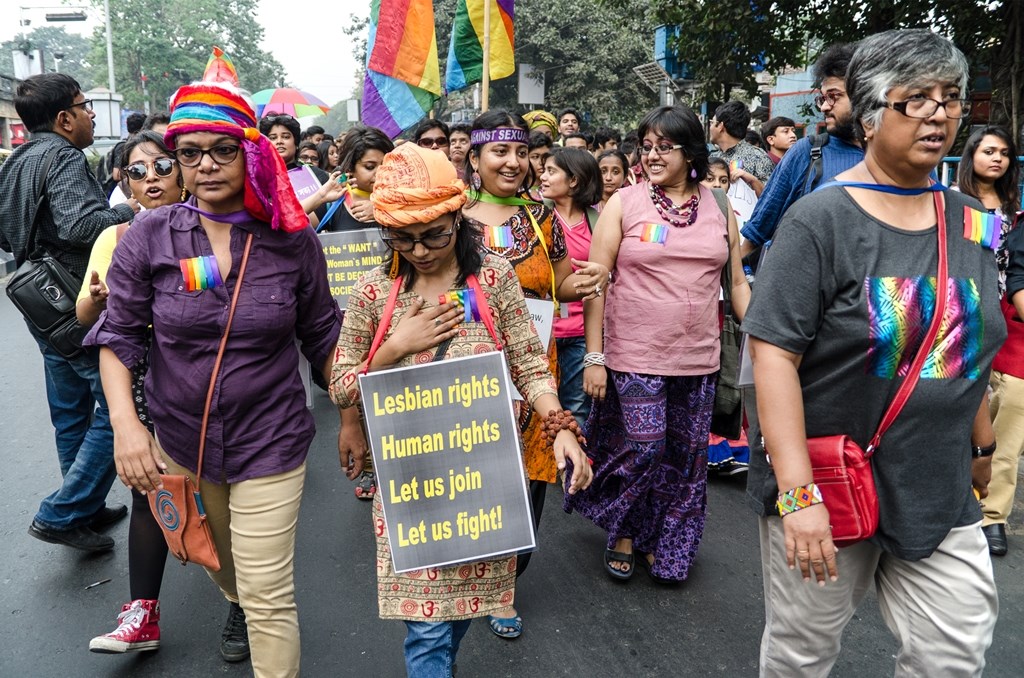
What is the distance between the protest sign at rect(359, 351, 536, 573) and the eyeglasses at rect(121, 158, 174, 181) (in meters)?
1.77

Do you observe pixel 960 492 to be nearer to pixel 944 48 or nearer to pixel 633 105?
pixel 944 48

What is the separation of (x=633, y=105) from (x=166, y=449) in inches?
1096

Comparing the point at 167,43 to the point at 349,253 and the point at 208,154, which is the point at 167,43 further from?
the point at 208,154

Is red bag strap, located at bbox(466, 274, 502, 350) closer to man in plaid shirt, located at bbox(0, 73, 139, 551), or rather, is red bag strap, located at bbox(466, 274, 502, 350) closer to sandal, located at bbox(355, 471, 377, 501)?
man in plaid shirt, located at bbox(0, 73, 139, 551)

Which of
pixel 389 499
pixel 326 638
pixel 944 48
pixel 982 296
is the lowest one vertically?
pixel 326 638

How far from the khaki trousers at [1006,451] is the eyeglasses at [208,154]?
11.7ft

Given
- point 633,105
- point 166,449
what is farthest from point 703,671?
point 633,105

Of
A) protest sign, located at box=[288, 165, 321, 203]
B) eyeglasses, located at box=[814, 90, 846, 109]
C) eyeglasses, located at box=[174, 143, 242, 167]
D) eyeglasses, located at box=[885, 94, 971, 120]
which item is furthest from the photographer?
protest sign, located at box=[288, 165, 321, 203]

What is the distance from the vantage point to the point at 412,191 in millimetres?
2266

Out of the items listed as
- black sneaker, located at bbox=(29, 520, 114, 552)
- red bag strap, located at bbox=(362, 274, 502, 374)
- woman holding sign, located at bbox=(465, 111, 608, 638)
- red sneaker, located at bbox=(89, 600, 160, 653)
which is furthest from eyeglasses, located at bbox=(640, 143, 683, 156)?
black sneaker, located at bbox=(29, 520, 114, 552)

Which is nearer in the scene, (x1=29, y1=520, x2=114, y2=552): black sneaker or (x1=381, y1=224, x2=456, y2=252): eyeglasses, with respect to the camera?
(x1=381, y1=224, x2=456, y2=252): eyeglasses

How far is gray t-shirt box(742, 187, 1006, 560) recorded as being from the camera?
197 cm

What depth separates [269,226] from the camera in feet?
8.71

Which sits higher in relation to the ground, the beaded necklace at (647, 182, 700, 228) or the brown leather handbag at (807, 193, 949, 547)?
the beaded necklace at (647, 182, 700, 228)
